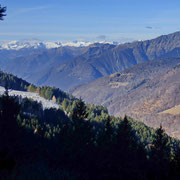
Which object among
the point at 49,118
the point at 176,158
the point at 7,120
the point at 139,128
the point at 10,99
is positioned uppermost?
the point at 10,99

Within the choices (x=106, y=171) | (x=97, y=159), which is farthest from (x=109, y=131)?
(x=106, y=171)

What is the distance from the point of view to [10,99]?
45.0 metres

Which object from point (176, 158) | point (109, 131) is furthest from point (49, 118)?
point (176, 158)

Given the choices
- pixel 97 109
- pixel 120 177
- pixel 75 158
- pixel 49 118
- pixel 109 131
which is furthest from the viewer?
pixel 97 109

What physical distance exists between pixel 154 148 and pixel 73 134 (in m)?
16.4

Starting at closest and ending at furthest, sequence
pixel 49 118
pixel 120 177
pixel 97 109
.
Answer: pixel 120 177 → pixel 49 118 → pixel 97 109

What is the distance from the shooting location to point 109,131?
4822 cm

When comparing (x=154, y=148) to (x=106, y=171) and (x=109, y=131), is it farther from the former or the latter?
(x=106, y=171)

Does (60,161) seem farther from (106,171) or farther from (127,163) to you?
(127,163)

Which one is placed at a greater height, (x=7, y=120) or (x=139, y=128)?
(x=7, y=120)

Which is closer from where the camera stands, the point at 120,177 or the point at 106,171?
the point at 120,177

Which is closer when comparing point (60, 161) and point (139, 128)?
point (60, 161)

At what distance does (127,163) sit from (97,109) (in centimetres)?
15252

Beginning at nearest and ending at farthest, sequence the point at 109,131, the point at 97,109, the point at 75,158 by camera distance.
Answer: the point at 75,158 < the point at 109,131 < the point at 97,109
